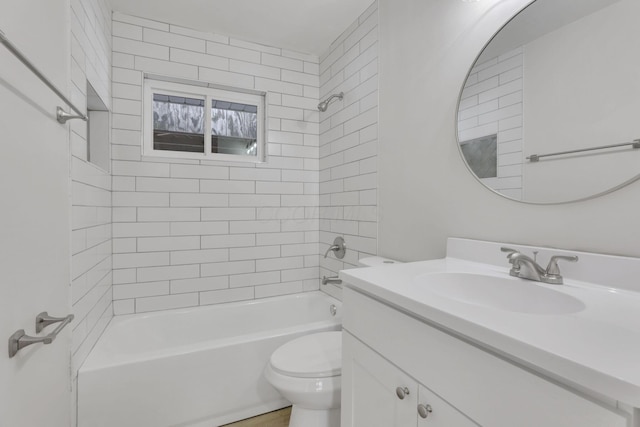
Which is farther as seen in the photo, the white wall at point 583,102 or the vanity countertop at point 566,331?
the white wall at point 583,102

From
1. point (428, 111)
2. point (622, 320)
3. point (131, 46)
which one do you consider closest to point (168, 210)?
point (131, 46)

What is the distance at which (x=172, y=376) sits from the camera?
149cm

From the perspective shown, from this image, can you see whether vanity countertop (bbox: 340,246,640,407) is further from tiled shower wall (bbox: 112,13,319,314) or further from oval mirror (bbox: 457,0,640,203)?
tiled shower wall (bbox: 112,13,319,314)

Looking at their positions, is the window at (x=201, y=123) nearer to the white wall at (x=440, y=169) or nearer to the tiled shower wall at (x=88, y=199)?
the tiled shower wall at (x=88, y=199)

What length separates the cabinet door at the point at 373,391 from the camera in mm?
760

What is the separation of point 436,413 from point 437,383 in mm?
71

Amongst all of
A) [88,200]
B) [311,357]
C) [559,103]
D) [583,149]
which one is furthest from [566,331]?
[88,200]

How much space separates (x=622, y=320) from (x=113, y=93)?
8.80ft

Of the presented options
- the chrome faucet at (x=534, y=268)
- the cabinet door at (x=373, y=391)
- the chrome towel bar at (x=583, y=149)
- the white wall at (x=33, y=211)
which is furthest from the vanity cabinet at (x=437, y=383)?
the white wall at (x=33, y=211)

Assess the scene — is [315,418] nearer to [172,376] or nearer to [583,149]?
[172,376]

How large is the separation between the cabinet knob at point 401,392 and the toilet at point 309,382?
1.98ft

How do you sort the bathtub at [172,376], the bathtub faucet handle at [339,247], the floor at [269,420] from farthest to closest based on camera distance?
the bathtub faucet handle at [339,247]
the floor at [269,420]
the bathtub at [172,376]

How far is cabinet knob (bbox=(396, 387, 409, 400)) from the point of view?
753 mm

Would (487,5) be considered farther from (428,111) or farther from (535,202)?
(535,202)
